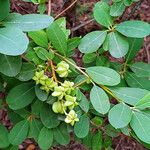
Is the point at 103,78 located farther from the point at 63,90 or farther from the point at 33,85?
the point at 33,85

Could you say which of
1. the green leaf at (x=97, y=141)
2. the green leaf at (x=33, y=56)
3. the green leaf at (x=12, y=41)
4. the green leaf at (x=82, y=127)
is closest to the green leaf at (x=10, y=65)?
the green leaf at (x=33, y=56)

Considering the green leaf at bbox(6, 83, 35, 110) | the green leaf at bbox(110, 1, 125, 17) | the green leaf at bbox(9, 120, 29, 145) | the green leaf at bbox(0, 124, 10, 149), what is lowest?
the green leaf at bbox(0, 124, 10, 149)

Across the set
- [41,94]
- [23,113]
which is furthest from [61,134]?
[41,94]

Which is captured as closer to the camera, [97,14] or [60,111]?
[60,111]

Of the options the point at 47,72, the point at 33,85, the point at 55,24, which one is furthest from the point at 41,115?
the point at 55,24

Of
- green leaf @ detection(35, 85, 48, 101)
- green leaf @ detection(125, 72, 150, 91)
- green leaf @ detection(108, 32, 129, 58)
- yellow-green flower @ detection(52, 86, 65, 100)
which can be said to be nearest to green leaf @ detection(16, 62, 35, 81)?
green leaf @ detection(35, 85, 48, 101)

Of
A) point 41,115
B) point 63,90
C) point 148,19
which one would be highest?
point 63,90

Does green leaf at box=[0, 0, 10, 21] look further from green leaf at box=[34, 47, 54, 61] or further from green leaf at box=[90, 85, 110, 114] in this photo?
green leaf at box=[90, 85, 110, 114]
